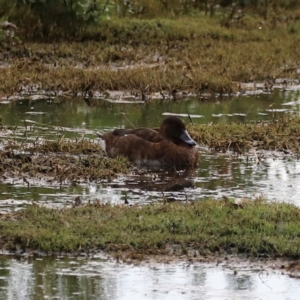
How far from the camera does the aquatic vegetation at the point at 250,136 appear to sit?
410 inches

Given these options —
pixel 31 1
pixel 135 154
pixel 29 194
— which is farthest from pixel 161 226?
pixel 31 1

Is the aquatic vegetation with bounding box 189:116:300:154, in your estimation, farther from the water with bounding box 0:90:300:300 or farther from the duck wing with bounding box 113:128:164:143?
the duck wing with bounding box 113:128:164:143

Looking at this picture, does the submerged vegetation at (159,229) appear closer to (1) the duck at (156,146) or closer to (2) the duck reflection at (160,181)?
(2) the duck reflection at (160,181)

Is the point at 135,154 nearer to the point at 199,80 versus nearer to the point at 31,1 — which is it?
the point at 199,80

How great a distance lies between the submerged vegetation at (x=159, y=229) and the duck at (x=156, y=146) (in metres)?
2.20

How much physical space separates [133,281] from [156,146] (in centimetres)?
374

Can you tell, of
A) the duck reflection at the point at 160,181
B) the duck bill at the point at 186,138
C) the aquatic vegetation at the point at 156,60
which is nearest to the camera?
the duck reflection at the point at 160,181

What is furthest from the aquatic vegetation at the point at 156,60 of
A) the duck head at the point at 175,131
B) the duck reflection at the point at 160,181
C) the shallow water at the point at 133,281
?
the shallow water at the point at 133,281

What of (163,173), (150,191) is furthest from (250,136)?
(150,191)

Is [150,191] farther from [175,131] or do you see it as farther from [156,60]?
[156,60]

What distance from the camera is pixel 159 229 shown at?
6969 millimetres

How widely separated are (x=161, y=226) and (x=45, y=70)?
25.0ft

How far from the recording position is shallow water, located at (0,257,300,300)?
593 cm

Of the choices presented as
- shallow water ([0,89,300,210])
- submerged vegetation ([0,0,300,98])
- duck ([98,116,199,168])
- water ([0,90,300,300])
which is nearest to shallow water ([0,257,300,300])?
water ([0,90,300,300])
